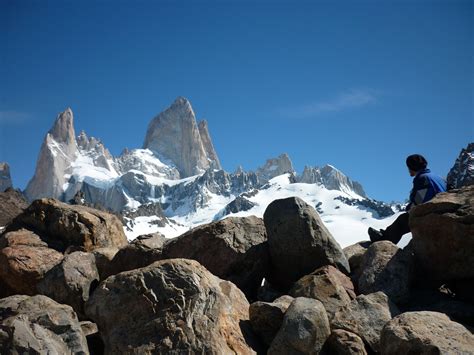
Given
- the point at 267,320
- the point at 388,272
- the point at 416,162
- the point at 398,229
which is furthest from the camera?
the point at 398,229

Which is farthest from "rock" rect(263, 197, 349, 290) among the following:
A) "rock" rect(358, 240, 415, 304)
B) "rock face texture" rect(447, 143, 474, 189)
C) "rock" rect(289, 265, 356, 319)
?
"rock face texture" rect(447, 143, 474, 189)

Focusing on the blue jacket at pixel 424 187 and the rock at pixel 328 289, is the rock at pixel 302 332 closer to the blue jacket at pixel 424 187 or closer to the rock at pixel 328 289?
the rock at pixel 328 289

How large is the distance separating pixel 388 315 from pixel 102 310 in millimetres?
5254

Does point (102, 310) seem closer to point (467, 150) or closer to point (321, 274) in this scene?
point (321, 274)

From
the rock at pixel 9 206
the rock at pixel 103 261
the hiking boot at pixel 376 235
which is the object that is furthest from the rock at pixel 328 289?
the rock at pixel 9 206

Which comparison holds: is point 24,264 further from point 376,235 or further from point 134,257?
point 376,235

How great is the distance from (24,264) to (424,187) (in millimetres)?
10505

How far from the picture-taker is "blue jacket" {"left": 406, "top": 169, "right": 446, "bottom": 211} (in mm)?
11328

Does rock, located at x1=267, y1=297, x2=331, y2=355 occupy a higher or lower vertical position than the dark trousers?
lower

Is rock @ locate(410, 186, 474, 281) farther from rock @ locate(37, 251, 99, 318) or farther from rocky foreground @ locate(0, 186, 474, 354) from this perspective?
rock @ locate(37, 251, 99, 318)

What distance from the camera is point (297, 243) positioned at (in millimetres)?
10734

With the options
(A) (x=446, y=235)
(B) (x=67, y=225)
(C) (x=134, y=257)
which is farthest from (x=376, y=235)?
(B) (x=67, y=225)

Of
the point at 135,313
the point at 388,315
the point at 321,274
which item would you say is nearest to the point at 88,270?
the point at 135,313

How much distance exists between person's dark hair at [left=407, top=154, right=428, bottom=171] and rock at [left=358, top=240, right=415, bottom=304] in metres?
2.73
